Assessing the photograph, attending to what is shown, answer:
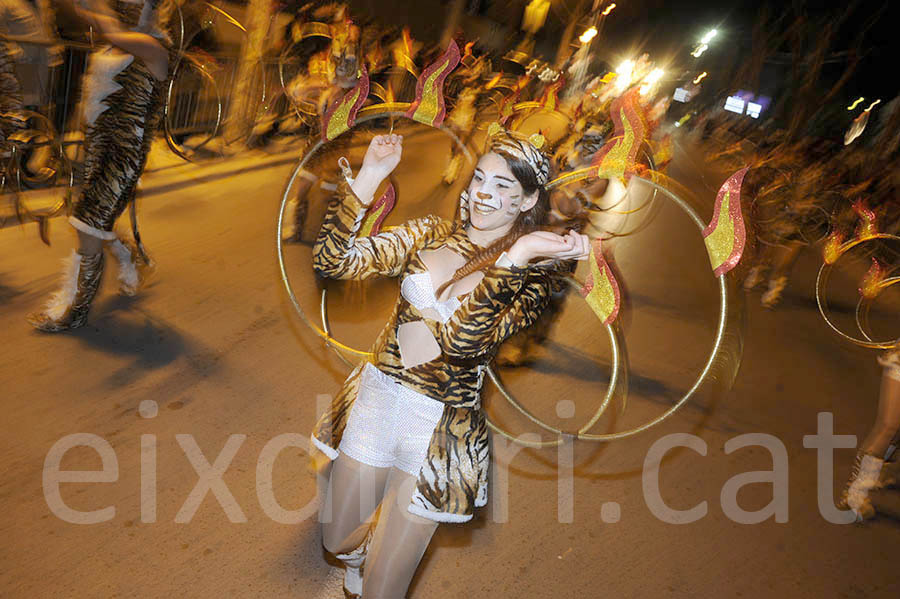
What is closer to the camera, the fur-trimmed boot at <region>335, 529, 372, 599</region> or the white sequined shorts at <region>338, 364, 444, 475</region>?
the white sequined shorts at <region>338, 364, 444, 475</region>

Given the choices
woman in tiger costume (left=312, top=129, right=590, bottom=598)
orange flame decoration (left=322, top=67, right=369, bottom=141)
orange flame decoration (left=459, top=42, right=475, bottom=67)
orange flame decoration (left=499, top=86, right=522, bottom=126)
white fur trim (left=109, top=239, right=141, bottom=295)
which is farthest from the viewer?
orange flame decoration (left=459, top=42, right=475, bottom=67)

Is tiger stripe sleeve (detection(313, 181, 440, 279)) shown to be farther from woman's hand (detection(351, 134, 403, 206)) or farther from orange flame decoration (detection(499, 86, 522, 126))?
orange flame decoration (detection(499, 86, 522, 126))

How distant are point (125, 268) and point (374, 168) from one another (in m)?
3.40

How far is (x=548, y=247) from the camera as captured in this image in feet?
6.71

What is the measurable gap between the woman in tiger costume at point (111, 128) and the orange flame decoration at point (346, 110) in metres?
2.05

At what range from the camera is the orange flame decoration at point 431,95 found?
247cm

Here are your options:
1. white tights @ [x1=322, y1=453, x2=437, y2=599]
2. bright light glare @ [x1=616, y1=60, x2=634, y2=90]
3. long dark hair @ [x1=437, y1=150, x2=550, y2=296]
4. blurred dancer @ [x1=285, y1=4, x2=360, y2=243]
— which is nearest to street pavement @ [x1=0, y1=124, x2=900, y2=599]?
blurred dancer @ [x1=285, y1=4, x2=360, y2=243]

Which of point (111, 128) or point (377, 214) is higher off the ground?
point (377, 214)

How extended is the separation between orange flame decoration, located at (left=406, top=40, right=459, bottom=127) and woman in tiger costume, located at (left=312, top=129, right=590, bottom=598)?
0.16 metres

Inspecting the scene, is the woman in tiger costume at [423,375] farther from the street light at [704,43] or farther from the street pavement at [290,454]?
the street light at [704,43]

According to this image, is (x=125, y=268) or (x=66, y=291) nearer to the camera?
(x=66, y=291)

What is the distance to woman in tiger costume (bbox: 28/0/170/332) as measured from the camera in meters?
3.90

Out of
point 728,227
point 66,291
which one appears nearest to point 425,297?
point 728,227

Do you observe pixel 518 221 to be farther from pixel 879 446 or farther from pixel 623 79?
pixel 623 79
